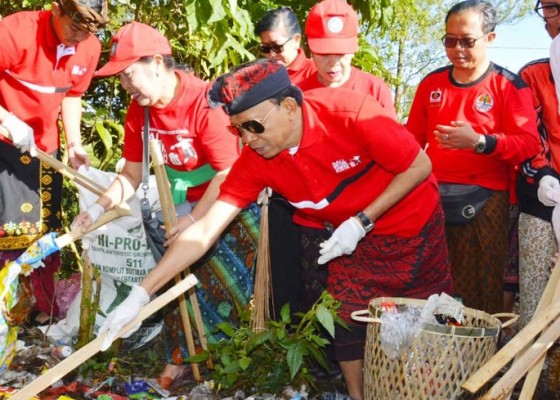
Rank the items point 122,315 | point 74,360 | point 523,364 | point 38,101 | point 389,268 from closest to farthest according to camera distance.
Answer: point 523,364 < point 74,360 < point 122,315 < point 389,268 < point 38,101

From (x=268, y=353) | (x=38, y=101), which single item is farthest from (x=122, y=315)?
(x=38, y=101)

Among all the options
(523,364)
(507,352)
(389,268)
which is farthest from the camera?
(389,268)

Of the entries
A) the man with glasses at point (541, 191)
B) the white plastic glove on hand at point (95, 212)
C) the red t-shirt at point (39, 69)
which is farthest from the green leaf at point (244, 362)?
the red t-shirt at point (39, 69)

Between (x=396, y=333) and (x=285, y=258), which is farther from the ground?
(x=396, y=333)

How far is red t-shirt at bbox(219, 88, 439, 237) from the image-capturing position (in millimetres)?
2566

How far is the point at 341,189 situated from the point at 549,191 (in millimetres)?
899

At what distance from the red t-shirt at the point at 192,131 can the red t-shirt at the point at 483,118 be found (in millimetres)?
984

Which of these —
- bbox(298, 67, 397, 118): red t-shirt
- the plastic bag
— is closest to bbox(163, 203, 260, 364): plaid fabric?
bbox(298, 67, 397, 118): red t-shirt

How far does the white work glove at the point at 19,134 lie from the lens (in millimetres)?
3312

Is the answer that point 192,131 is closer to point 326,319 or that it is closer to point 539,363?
point 326,319

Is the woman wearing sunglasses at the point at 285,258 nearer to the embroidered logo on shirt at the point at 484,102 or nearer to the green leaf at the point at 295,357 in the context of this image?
the green leaf at the point at 295,357

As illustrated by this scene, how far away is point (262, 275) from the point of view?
3.29m

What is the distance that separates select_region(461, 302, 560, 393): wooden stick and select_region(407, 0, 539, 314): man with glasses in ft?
4.05

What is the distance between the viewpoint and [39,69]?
347 centimetres
